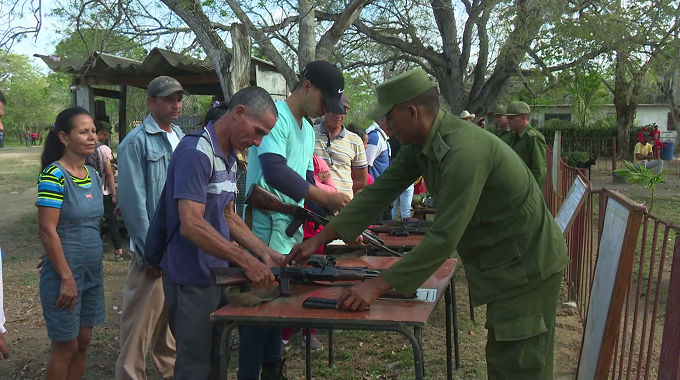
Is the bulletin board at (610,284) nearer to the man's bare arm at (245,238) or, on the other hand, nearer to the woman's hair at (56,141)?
the man's bare arm at (245,238)

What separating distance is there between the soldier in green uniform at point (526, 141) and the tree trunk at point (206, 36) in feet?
12.9

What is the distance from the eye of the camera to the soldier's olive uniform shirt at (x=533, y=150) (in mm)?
6691

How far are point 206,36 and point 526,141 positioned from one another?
15.4 ft

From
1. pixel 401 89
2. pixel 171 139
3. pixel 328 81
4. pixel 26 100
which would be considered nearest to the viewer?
pixel 401 89

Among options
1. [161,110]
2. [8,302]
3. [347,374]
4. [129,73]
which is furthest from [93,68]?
[347,374]

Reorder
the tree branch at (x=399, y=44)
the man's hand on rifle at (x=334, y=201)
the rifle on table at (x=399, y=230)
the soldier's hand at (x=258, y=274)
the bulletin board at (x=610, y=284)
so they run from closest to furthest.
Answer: the soldier's hand at (x=258, y=274)
the bulletin board at (x=610, y=284)
the man's hand on rifle at (x=334, y=201)
the rifle on table at (x=399, y=230)
the tree branch at (x=399, y=44)

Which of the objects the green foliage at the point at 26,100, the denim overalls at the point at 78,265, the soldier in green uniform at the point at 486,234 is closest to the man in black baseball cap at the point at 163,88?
the denim overalls at the point at 78,265

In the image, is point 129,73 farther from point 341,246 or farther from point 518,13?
point 518,13

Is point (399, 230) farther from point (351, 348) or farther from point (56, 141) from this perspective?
point (56, 141)

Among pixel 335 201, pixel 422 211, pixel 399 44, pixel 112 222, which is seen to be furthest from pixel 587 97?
pixel 335 201

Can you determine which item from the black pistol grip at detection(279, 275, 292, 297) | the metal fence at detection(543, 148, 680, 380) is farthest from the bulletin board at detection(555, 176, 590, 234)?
the black pistol grip at detection(279, 275, 292, 297)

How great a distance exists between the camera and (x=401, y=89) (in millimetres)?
2422

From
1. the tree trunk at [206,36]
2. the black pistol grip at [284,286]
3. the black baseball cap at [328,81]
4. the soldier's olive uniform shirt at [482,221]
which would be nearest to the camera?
the soldier's olive uniform shirt at [482,221]

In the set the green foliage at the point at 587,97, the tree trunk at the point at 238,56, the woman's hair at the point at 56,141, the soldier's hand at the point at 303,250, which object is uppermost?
the green foliage at the point at 587,97
